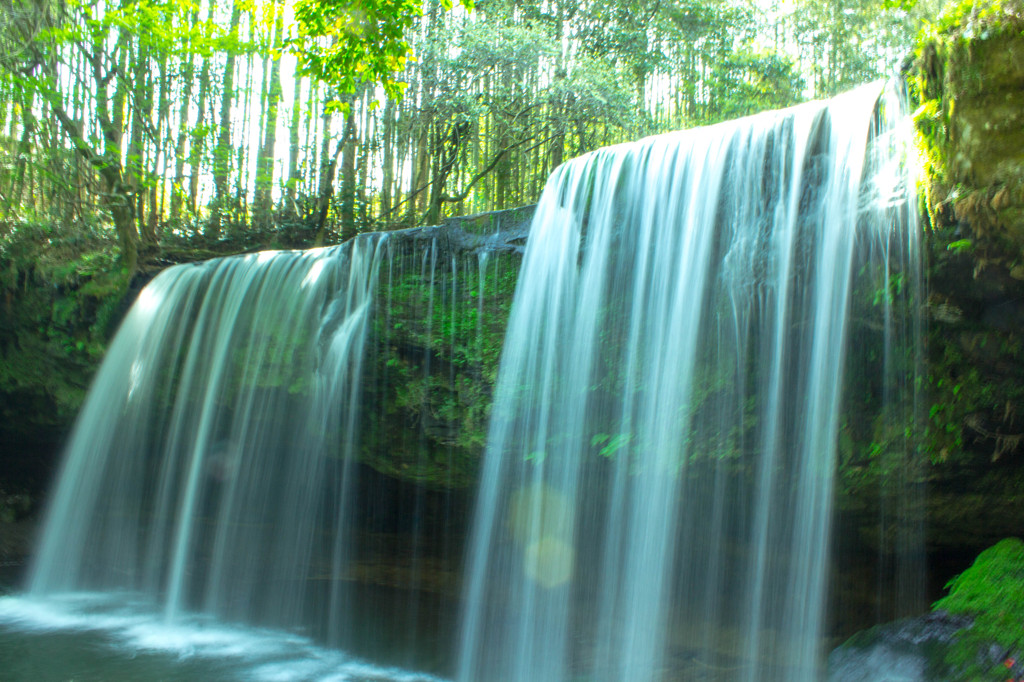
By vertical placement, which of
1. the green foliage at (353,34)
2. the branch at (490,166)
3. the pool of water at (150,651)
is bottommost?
the pool of water at (150,651)

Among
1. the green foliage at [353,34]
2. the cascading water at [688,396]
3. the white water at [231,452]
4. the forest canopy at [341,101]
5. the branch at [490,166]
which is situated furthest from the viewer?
the branch at [490,166]

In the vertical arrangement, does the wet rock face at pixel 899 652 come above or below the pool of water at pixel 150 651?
above

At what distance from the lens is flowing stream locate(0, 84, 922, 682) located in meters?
5.06

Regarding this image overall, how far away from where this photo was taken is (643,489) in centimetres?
573

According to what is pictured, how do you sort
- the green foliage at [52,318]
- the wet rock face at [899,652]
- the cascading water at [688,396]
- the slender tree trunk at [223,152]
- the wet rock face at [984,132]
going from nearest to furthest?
the wet rock face at [984,132] → the wet rock face at [899,652] → the cascading water at [688,396] → the green foliage at [52,318] → the slender tree trunk at [223,152]

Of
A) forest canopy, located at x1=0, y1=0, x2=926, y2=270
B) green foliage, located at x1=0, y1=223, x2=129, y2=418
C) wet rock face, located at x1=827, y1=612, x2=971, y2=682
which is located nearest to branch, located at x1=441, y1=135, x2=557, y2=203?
forest canopy, located at x1=0, y1=0, x2=926, y2=270

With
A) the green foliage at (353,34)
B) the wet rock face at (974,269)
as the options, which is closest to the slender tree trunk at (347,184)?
the green foliage at (353,34)

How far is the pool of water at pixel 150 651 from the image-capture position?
21.5 ft

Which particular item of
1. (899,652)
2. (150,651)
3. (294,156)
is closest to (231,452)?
(150,651)

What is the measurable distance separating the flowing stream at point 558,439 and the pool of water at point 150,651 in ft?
0.15

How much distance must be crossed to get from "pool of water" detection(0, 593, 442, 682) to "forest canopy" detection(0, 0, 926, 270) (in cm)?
512

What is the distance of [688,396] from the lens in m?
5.64

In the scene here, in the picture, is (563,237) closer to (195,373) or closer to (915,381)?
(915,381)

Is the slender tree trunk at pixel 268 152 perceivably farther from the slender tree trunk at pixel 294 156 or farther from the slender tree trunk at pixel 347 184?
the slender tree trunk at pixel 347 184
